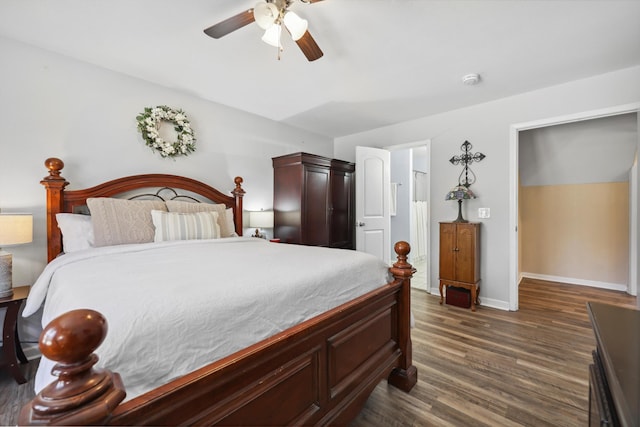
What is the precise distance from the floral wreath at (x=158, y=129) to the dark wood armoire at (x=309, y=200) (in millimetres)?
1213

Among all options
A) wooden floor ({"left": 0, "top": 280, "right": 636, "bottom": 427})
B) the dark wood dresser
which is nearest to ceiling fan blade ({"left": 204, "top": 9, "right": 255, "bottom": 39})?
the dark wood dresser

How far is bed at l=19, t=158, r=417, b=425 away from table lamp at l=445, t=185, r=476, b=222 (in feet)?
6.39

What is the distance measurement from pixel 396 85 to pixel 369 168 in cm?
128

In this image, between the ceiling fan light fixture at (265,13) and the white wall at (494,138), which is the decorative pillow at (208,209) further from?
the white wall at (494,138)

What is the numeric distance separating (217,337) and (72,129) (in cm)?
265

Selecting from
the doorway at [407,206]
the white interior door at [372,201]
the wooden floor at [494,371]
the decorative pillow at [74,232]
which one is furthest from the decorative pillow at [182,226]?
the doorway at [407,206]

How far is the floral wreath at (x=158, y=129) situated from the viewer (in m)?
2.76

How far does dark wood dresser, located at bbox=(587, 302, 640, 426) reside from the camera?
51 centimetres

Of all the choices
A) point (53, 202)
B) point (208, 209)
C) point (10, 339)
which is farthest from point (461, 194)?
point (10, 339)

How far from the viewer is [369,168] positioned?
13.0 feet

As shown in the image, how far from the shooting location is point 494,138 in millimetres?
3299

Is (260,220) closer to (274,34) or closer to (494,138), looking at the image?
(274,34)

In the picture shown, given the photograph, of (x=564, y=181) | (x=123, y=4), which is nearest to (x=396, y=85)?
(x=123, y=4)

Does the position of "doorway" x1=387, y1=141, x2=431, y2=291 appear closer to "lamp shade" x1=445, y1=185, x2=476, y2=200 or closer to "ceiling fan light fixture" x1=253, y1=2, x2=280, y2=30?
"lamp shade" x1=445, y1=185, x2=476, y2=200
